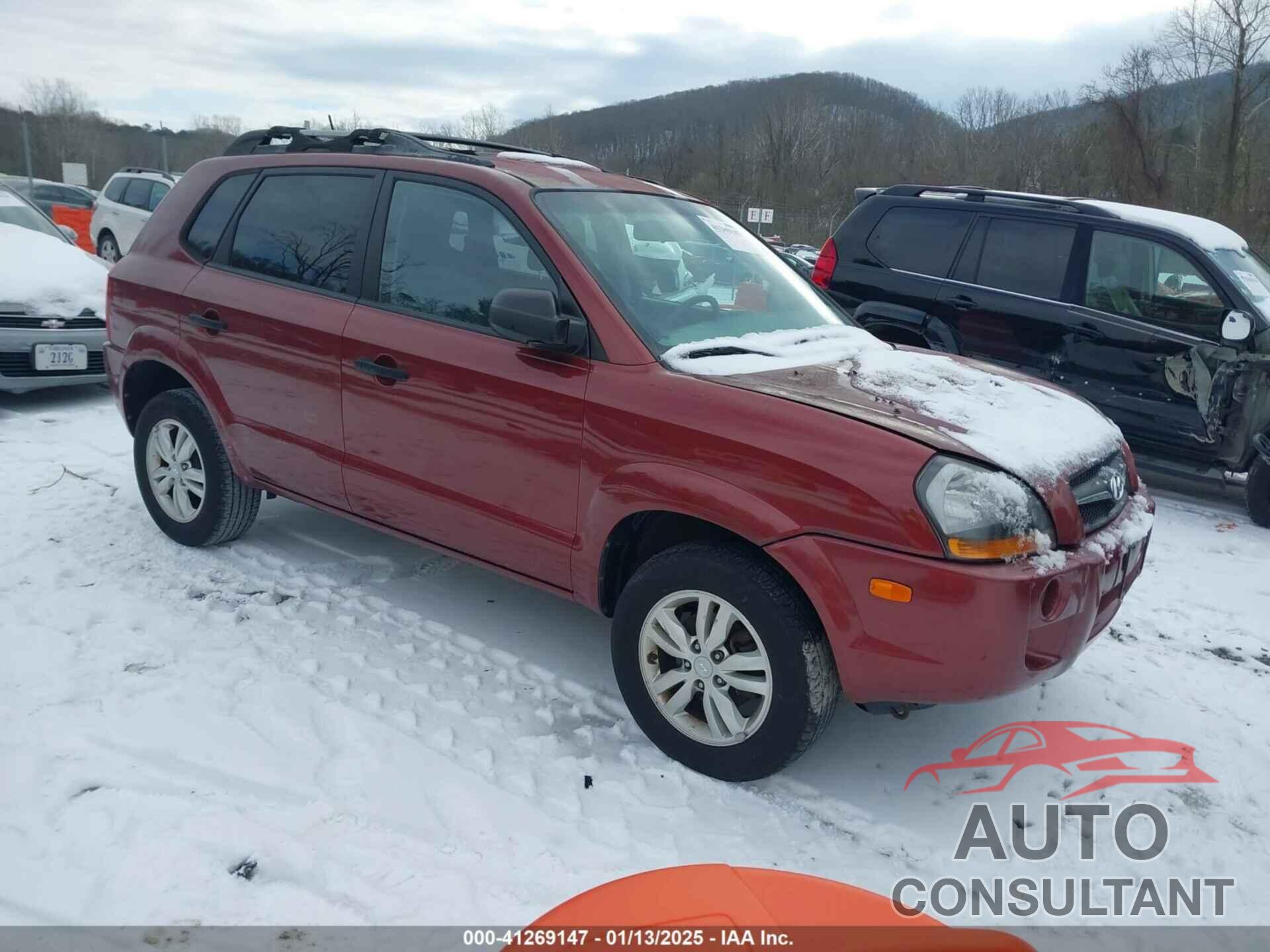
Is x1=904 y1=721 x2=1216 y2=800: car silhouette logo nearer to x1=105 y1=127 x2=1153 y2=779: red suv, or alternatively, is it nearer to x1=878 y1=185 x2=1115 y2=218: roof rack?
x1=105 y1=127 x2=1153 y2=779: red suv

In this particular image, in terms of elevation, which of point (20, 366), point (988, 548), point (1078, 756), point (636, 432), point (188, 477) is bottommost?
point (1078, 756)

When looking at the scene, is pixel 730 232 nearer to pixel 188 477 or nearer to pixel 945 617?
pixel 945 617

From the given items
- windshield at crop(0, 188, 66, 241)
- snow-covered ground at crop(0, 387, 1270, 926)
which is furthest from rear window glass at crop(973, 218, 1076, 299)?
windshield at crop(0, 188, 66, 241)

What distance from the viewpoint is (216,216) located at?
4.57 meters

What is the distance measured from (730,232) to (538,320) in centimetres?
140

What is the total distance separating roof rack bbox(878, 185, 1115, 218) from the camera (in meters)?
6.65

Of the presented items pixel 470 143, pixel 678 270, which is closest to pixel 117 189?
pixel 470 143

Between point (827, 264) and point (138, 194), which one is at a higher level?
point (138, 194)

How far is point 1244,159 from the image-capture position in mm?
30141

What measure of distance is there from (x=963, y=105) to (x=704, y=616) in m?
92.5

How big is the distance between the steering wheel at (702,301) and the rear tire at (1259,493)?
4.44 m

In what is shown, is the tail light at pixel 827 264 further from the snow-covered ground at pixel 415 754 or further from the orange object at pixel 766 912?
the orange object at pixel 766 912

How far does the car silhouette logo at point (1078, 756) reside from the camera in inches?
129

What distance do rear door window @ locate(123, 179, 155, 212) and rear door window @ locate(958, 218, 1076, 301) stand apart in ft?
47.0
